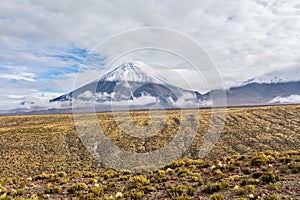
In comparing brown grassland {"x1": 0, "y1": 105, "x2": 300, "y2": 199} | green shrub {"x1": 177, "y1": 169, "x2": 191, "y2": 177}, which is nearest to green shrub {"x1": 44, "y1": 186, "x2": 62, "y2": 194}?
brown grassland {"x1": 0, "y1": 105, "x2": 300, "y2": 199}

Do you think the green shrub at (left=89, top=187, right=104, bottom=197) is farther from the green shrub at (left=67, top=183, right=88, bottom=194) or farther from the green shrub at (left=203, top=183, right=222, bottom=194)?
the green shrub at (left=203, top=183, right=222, bottom=194)

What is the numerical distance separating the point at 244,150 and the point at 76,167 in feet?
89.9

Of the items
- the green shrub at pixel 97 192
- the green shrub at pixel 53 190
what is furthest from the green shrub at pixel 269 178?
the green shrub at pixel 53 190

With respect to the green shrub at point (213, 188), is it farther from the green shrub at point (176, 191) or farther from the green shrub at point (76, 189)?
the green shrub at point (76, 189)

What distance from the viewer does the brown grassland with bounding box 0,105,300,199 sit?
12492mm

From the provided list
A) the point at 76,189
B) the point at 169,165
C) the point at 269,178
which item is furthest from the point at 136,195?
the point at 169,165

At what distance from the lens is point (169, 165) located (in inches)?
803

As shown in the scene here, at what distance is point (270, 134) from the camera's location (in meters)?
56.2

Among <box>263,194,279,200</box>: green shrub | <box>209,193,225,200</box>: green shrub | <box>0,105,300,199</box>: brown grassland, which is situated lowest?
<box>0,105,300,199</box>: brown grassland

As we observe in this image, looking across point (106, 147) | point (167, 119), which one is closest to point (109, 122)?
point (167, 119)

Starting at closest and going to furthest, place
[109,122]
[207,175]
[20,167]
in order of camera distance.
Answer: [207,175]
[20,167]
[109,122]

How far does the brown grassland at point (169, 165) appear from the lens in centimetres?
1249

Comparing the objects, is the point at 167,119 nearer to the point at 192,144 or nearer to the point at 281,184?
the point at 192,144

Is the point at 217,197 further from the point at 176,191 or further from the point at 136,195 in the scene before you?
the point at 136,195
